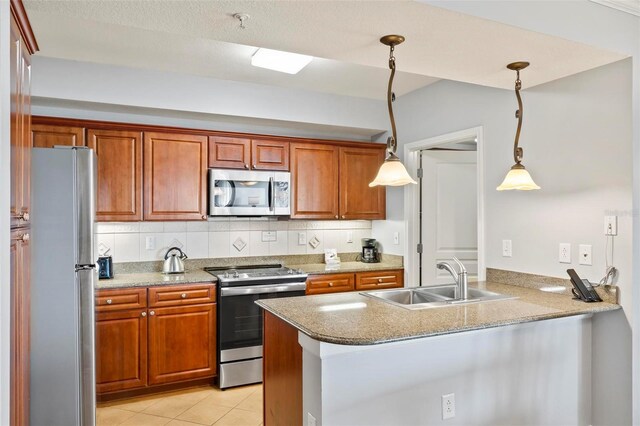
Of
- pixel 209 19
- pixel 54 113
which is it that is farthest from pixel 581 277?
pixel 54 113

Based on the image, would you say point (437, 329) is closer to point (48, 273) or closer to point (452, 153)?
point (48, 273)

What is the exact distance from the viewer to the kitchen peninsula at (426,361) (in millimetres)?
1919

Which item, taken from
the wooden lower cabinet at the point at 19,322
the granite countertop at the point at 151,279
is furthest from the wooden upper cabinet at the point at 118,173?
the wooden lower cabinet at the point at 19,322

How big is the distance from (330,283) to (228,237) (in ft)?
3.49

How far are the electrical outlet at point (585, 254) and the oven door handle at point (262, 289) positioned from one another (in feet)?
6.84

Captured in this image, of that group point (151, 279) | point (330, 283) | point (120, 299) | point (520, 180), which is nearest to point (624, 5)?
point (520, 180)

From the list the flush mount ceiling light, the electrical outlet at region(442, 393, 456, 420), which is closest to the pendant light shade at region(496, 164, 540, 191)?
the electrical outlet at region(442, 393, 456, 420)

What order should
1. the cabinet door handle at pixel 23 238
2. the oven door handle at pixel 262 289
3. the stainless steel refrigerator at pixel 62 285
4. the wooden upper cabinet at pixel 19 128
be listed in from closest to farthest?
the wooden upper cabinet at pixel 19 128 < the cabinet door handle at pixel 23 238 < the stainless steel refrigerator at pixel 62 285 < the oven door handle at pixel 262 289

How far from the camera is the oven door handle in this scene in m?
3.52

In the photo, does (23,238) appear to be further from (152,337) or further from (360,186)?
(360,186)

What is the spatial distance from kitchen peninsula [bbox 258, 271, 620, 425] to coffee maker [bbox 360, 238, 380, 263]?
1985mm

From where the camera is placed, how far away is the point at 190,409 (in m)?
3.23

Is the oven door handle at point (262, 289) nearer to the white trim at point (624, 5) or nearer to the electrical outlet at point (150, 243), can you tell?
the electrical outlet at point (150, 243)

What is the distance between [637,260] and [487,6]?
5.11ft
